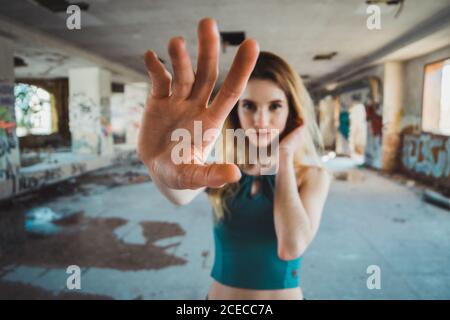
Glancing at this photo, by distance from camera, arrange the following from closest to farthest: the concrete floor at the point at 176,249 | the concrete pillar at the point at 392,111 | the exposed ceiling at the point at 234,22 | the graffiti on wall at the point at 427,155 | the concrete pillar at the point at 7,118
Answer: the concrete floor at the point at 176,249 → the exposed ceiling at the point at 234,22 → the concrete pillar at the point at 7,118 → the graffiti on wall at the point at 427,155 → the concrete pillar at the point at 392,111

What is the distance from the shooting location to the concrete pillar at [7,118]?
6.02m

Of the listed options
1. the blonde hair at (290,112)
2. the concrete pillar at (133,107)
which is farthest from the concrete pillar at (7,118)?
the concrete pillar at (133,107)

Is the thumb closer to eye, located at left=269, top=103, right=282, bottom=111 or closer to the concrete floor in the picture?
eye, located at left=269, top=103, right=282, bottom=111

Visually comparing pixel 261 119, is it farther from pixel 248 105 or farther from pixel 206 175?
pixel 206 175

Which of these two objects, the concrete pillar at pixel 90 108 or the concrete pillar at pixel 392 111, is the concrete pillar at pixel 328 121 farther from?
the concrete pillar at pixel 90 108

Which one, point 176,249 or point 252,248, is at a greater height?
point 252,248

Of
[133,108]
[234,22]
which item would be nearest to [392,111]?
[234,22]

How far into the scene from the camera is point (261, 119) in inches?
42.1

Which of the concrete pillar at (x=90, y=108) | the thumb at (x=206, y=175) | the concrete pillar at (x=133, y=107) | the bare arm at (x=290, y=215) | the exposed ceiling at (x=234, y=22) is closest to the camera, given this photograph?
the thumb at (x=206, y=175)

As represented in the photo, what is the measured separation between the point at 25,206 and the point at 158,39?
477 centimetres


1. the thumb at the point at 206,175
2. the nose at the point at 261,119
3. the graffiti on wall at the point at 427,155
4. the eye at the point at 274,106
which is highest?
the eye at the point at 274,106

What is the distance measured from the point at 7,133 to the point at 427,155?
10149 millimetres

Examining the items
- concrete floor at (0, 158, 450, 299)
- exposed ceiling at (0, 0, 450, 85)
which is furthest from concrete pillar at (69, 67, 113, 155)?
concrete floor at (0, 158, 450, 299)

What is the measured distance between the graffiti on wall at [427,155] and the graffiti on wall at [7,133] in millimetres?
9922
